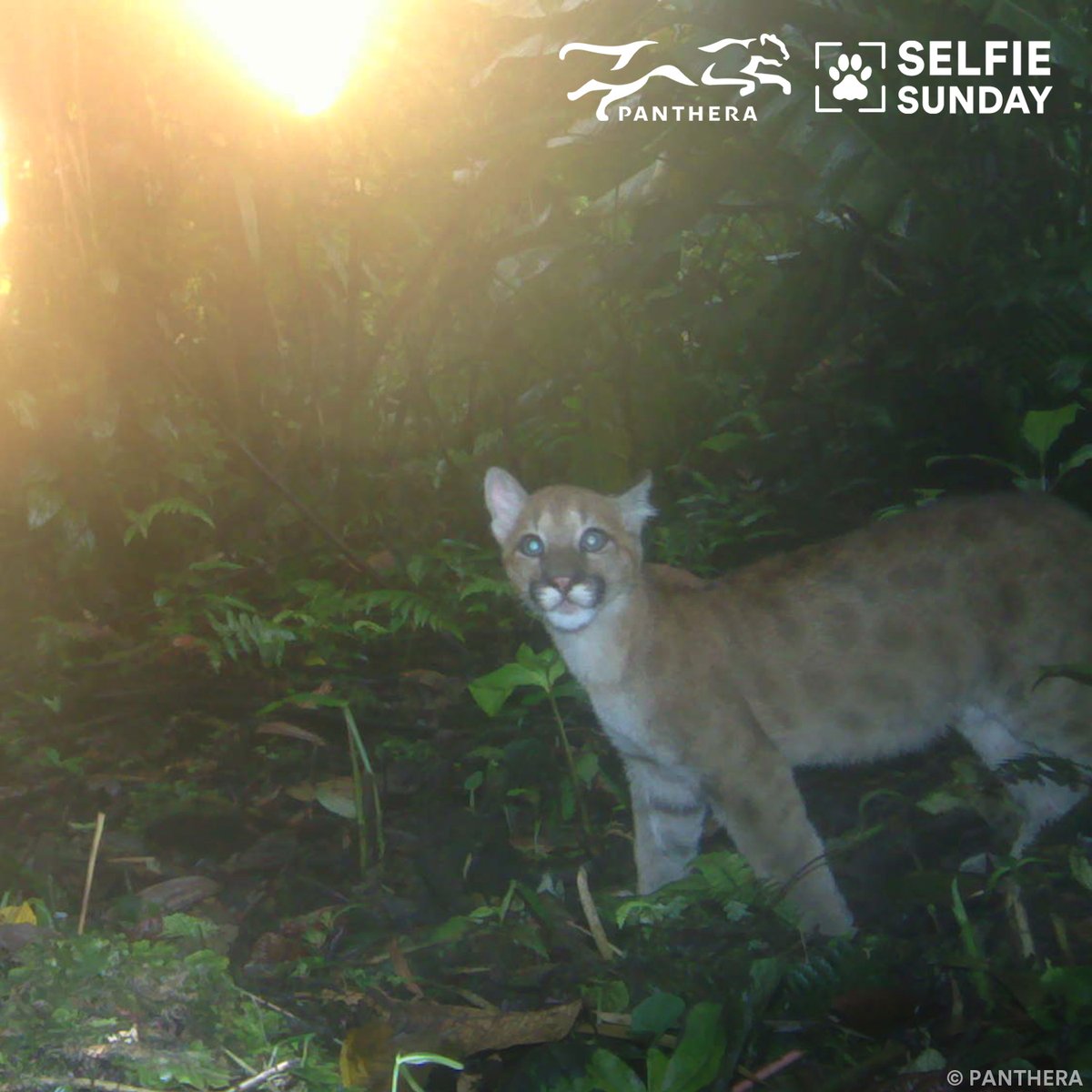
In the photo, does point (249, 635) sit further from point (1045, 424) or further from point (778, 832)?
point (1045, 424)

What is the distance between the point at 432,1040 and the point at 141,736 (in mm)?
1346

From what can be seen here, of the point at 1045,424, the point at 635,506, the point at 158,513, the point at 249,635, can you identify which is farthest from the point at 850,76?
the point at 158,513

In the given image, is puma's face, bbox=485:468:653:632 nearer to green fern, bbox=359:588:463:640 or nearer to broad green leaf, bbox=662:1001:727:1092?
green fern, bbox=359:588:463:640

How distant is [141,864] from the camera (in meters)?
2.48

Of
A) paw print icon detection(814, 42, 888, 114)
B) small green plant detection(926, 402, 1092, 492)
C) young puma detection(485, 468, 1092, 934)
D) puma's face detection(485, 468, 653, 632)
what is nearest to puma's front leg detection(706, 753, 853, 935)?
young puma detection(485, 468, 1092, 934)

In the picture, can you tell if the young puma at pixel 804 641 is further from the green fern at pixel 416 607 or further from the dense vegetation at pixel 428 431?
the green fern at pixel 416 607

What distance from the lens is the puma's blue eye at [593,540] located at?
260cm

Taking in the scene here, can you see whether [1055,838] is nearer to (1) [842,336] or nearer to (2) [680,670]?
(2) [680,670]

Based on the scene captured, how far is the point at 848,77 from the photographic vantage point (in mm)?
2410

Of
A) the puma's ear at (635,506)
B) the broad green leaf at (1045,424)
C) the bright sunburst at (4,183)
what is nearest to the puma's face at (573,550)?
the puma's ear at (635,506)

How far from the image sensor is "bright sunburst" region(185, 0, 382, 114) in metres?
2.61

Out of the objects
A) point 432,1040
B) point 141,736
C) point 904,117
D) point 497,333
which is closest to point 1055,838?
point 432,1040

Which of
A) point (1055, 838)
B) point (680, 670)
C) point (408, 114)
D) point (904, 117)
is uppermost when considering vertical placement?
point (408, 114)

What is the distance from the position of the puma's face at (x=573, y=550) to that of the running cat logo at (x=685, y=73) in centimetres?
78
